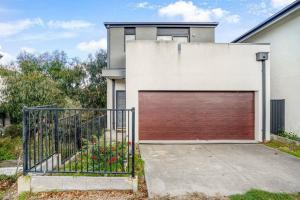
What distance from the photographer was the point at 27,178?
4.43 meters

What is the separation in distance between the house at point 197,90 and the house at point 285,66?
114cm

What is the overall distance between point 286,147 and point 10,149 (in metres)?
9.97

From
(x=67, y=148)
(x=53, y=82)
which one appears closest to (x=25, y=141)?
(x=67, y=148)

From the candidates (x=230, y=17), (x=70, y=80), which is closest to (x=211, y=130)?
(x=230, y=17)

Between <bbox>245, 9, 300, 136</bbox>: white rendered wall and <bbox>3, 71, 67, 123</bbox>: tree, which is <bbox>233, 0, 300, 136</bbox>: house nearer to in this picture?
<bbox>245, 9, 300, 136</bbox>: white rendered wall

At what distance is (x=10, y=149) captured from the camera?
8102 mm

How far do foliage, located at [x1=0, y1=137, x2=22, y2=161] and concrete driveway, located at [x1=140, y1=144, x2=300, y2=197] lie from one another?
4.30 m

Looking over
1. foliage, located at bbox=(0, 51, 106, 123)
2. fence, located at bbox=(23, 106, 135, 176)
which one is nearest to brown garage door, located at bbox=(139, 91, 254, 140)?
→ fence, located at bbox=(23, 106, 135, 176)

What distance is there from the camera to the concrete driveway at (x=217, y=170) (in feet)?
15.2

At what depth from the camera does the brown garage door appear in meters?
9.36

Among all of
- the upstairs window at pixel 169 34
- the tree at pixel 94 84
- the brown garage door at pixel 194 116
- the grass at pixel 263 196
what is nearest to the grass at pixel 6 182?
the grass at pixel 263 196

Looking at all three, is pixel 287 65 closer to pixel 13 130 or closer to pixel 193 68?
pixel 193 68

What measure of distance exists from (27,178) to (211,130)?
7054 millimetres

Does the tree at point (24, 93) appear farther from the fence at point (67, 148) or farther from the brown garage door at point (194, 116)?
the fence at point (67, 148)
